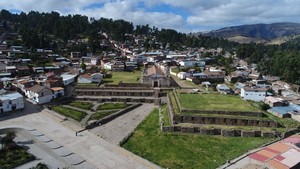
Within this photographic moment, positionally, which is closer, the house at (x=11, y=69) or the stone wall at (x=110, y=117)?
the stone wall at (x=110, y=117)

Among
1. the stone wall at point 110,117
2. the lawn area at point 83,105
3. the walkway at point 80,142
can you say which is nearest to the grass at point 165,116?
the stone wall at point 110,117

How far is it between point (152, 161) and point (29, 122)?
1873cm

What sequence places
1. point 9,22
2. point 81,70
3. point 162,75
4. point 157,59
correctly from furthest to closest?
1. point 9,22
2. point 157,59
3. point 81,70
4. point 162,75

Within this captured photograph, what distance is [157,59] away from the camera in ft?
255

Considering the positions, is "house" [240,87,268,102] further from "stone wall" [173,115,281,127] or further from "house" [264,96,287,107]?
"stone wall" [173,115,281,127]

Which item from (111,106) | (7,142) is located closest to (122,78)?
(111,106)

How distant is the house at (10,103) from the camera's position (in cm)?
3725

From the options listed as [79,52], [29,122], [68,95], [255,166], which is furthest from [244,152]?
[79,52]

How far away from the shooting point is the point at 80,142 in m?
29.3

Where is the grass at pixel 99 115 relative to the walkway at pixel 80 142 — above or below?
→ above

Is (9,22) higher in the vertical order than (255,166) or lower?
higher

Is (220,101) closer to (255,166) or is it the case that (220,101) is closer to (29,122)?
(255,166)

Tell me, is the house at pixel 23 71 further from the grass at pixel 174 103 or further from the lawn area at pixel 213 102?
the lawn area at pixel 213 102

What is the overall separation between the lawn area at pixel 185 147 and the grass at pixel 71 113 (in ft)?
28.3
